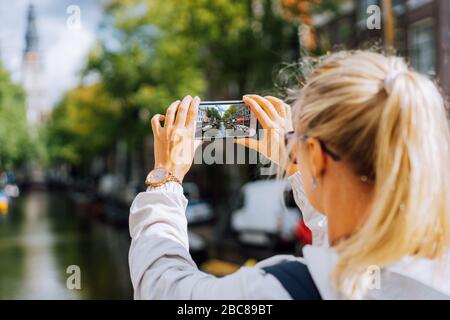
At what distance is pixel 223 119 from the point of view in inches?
49.6

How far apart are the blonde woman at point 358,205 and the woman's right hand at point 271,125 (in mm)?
199

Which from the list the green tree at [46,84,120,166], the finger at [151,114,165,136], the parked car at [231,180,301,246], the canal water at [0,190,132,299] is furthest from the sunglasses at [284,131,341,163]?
the green tree at [46,84,120,166]

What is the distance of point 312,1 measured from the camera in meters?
16.9

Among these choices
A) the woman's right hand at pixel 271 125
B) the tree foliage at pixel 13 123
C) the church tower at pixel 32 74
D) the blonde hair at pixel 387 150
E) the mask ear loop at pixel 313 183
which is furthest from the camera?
the church tower at pixel 32 74

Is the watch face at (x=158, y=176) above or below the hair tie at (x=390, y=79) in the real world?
below

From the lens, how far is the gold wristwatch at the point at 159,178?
45.4 inches

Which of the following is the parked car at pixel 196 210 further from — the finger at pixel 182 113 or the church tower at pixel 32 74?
the finger at pixel 182 113

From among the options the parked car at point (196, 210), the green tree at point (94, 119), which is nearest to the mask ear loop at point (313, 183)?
the green tree at point (94, 119)

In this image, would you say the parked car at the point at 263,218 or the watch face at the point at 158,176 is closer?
the watch face at the point at 158,176

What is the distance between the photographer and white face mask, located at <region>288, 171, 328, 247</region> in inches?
53.0

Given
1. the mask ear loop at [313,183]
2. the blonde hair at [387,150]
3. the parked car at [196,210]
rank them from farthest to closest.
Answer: the parked car at [196,210] < the mask ear loop at [313,183] < the blonde hair at [387,150]

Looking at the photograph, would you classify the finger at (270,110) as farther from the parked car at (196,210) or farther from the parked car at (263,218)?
the parked car at (196,210)

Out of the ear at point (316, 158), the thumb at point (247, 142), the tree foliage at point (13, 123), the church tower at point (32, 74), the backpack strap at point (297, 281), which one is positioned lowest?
the backpack strap at point (297, 281)
